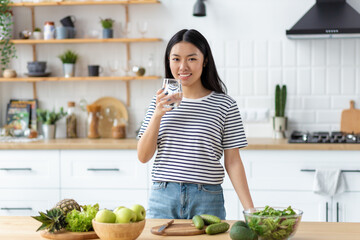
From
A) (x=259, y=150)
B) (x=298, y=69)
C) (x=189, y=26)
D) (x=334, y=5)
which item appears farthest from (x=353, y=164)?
(x=189, y=26)

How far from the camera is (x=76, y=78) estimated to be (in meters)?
4.39

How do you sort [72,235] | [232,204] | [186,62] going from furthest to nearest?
[232,204] → [186,62] → [72,235]

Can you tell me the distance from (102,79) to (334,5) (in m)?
1.85

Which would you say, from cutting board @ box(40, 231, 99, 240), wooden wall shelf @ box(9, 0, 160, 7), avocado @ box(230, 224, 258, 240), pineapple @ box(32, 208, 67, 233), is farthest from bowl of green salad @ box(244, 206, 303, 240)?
wooden wall shelf @ box(9, 0, 160, 7)

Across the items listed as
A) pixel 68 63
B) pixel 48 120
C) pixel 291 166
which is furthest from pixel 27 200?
pixel 291 166

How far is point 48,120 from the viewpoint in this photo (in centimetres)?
446

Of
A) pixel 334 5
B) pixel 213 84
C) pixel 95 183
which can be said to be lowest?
pixel 95 183

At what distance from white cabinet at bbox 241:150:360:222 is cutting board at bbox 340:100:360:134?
2.11ft

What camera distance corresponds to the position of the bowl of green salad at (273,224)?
1.63 metres

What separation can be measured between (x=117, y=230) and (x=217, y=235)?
1.11 ft

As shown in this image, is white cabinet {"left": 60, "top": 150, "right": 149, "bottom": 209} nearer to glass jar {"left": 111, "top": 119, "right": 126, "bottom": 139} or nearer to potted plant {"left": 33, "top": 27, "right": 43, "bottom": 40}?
glass jar {"left": 111, "top": 119, "right": 126, "bottom": 139}

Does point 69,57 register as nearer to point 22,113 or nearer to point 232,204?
point 22,113

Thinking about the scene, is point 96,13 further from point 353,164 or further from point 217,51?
point 353,164

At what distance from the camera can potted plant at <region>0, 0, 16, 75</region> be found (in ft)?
14.4
